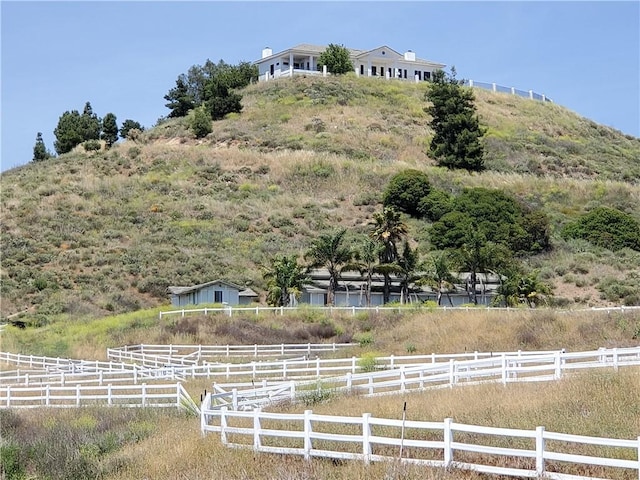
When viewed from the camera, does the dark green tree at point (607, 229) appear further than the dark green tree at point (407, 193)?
No

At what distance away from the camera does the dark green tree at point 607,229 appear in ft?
253

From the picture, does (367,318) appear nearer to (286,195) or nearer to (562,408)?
(562,408)

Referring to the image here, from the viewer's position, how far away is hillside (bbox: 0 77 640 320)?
2675 inches

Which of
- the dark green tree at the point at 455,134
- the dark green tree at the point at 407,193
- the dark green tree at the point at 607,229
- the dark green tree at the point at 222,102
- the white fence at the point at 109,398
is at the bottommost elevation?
the white fence at the point at 109,398

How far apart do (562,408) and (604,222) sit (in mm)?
66388

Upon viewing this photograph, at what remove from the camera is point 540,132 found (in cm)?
11856

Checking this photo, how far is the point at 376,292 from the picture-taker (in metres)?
62.5

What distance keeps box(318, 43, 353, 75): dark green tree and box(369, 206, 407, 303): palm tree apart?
6741cm

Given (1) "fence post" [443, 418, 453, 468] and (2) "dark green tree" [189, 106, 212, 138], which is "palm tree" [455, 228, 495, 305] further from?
(2) "dark green tree" [189, 106, 212, 138]

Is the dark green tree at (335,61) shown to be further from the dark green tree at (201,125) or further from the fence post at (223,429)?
the fence post at (223,429)

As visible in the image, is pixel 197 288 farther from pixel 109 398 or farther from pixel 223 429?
pixel 223 429

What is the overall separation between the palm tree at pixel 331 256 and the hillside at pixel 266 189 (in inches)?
274

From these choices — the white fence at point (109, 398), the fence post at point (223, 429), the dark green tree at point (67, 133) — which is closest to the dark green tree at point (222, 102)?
the dark green tree at point (67, 133)

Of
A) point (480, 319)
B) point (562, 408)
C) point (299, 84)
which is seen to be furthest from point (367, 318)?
point (299, 84)
